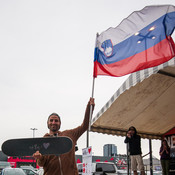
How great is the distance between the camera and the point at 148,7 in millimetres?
4719

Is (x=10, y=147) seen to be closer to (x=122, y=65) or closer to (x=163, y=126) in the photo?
(x=122, y=65)

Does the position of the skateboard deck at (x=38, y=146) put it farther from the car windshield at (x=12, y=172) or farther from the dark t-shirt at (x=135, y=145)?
the car windshield at (x=12, y=172)

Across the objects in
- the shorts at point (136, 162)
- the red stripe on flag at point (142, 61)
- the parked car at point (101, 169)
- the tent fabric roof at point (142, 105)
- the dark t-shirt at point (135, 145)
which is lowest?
the parked car at point (101, 169)

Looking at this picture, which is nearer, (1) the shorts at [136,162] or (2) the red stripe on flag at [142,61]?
(2) the red stripe on flag at [142,61]

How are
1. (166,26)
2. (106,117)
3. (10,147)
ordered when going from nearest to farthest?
(10,147), (166,26), (106,117)

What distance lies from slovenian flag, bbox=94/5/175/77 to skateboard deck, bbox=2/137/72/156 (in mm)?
2739

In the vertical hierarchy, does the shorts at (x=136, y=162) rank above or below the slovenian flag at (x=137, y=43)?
below

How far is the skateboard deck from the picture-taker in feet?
7.32

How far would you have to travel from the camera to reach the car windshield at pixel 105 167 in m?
12.2

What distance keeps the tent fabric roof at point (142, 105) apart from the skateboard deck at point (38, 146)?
3.32m

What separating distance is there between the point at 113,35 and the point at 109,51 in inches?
13.6

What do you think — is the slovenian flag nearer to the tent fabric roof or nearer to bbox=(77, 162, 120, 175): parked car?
the tent fabric roof

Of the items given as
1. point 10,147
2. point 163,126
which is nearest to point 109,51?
point 10,147

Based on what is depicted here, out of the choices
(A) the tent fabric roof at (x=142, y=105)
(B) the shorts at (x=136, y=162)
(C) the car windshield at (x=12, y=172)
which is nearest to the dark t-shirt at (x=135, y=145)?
(B) the shorts at (x=136, y=162)
